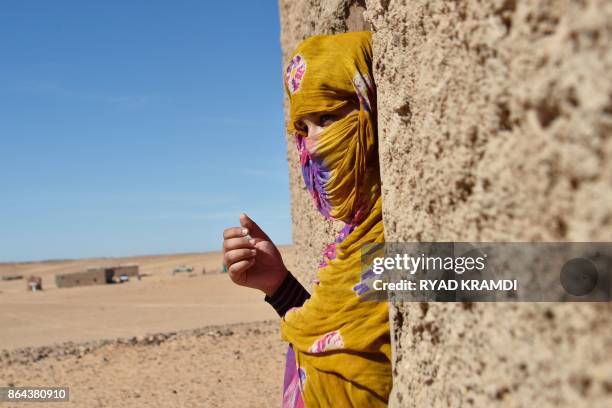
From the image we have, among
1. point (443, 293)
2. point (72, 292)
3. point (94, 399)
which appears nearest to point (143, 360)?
point (94, 399)

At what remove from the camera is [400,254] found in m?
1.15

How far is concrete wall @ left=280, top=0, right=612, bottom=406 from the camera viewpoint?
701mm

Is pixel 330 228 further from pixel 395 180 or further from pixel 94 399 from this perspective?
pixel 94 399

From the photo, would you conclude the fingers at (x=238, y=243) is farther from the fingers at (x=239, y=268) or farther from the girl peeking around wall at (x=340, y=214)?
the girl peeking around wall at (x=340, y=214)

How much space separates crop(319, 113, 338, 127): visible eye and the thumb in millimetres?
486

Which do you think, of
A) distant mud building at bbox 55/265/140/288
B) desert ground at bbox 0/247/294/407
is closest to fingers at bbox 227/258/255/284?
desert ground at bbox 0/247/294/407

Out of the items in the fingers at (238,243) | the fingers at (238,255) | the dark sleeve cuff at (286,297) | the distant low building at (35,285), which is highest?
the distant low building at (35,285)

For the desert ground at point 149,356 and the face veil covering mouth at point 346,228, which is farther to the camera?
the desert ground at point 149,356

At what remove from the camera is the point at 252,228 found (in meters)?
1.87

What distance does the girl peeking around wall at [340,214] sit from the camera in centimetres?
133

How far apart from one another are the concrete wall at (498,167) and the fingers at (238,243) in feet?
2.09

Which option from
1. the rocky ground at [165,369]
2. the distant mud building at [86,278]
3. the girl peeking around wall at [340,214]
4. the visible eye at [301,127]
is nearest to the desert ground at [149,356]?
the rocky ground at [165,369]

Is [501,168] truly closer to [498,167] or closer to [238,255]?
[498,167]

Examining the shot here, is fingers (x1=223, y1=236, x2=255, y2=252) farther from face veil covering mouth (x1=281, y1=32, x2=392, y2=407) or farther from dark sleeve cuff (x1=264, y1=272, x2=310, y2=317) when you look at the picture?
face veil covering mouth (x1=281, y1=32, x2=392, y2=407)
